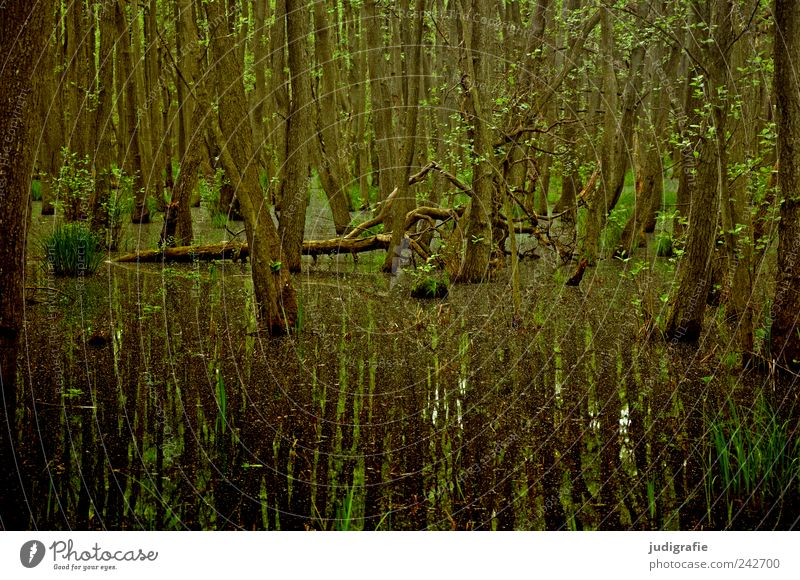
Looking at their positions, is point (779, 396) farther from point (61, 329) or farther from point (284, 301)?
point (61, 329)

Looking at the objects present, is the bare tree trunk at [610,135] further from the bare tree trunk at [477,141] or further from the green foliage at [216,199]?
the green foliage at [216,199]

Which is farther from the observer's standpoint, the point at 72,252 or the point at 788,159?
the point at 72,252

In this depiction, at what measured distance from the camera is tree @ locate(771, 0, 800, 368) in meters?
6.11

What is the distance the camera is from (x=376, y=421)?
578 centimetres

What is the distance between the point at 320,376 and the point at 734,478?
10.1 ft

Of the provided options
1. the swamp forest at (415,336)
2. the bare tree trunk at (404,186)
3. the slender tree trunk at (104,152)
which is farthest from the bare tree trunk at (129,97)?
the bare tree trunk at (404,186)

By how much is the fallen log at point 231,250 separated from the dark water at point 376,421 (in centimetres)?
277

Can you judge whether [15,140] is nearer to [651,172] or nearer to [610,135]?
[651,172]

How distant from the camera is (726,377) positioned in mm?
6855

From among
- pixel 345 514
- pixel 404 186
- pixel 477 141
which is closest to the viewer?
pixel 345 514

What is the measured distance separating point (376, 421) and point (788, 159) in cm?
313

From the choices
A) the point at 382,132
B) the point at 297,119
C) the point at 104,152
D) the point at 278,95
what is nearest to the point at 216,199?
the point at 278,95

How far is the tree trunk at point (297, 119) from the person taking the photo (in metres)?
9.63
